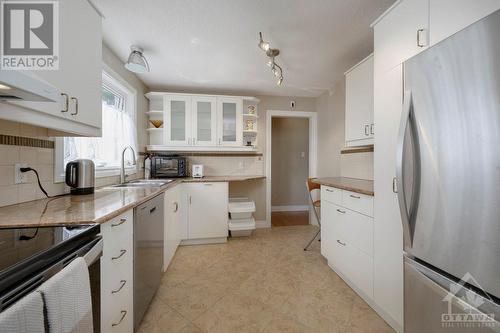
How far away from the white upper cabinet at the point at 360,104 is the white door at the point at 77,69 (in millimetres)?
2153

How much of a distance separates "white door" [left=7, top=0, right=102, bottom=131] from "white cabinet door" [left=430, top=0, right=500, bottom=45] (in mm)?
1896

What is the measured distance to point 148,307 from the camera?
1564 mm

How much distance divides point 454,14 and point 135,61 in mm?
2353

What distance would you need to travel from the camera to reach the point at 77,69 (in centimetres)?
119

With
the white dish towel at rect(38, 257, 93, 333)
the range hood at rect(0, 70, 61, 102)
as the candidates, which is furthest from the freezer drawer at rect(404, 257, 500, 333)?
the range hood at rect(0, 70, 61, 102)

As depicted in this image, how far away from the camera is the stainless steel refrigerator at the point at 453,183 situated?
2.39 ft

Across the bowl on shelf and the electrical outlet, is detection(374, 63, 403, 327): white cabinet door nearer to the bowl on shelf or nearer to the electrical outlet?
the electrical outlet

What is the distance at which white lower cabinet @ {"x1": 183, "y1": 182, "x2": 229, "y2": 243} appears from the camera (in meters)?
2.74

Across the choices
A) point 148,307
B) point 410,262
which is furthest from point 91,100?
Answer: point 410,262

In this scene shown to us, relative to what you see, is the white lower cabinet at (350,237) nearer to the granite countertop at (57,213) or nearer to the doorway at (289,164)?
the granite countertop at (57,213)

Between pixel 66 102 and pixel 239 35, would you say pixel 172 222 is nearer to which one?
pixel 66 102

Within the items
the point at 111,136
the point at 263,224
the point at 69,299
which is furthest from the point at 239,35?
the point at 263,224

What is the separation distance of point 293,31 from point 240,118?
1568mm

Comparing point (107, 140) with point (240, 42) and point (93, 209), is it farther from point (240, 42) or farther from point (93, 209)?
point (240, 42)
